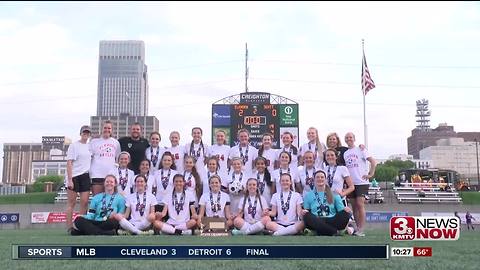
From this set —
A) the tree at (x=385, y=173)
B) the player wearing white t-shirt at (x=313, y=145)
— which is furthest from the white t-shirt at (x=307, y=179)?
the tree at (x=385, y=173)

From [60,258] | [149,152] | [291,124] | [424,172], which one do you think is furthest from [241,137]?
[424,172]

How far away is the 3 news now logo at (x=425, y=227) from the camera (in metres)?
4.04

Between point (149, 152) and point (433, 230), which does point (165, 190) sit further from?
point (433, 230)

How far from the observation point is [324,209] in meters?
7.63

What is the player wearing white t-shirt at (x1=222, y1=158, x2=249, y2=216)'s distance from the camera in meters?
8.53

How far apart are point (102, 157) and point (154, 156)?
96 cm

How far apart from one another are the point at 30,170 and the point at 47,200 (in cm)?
9664

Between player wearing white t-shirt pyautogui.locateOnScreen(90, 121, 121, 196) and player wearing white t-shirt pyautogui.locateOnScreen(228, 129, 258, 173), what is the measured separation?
2.11 meters

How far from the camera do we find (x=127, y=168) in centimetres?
857

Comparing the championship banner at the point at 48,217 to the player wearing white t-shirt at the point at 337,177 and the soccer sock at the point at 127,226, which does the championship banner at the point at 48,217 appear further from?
the player wearing white t-shirt at the point at 337,177

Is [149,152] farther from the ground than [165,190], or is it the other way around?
[149,152]

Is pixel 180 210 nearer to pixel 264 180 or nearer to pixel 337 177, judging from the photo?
pixel 264 180

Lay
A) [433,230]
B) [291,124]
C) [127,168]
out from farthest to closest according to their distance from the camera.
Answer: [291,124] → [127,168] → [433,230]

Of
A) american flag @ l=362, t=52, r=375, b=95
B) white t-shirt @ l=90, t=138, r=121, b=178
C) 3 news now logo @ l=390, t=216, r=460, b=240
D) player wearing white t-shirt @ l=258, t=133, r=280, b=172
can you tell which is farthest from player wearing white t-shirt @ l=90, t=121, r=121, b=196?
american flag @ l=362, t=52, r=375, b=95
